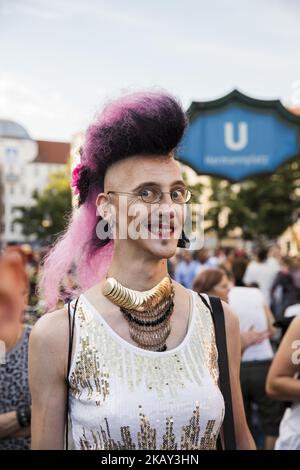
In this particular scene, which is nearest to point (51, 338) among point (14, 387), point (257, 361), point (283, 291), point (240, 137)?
point (14, 387)

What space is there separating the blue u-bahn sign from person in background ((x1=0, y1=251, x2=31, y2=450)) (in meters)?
5.68

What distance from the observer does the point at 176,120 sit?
181 cm

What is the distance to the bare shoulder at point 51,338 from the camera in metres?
1.68

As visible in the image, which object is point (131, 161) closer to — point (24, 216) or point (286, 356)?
point (286, 356)

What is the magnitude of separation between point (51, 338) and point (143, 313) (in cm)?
26

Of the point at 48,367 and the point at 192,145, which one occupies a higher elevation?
the point at 192,145

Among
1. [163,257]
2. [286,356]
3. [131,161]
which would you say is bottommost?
[286,356]

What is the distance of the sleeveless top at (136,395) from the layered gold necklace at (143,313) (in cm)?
3

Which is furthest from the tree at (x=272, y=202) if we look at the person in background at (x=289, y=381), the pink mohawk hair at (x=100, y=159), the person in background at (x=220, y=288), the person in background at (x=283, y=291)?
the pink mohawk hair at (x=100, y=159)

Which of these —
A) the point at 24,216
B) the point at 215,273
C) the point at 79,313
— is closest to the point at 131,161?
the point at 79,313

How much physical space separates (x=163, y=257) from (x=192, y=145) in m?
6.91

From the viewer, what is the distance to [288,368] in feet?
9.18

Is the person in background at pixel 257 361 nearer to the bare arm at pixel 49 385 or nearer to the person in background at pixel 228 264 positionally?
the person in background at pixel 228 264

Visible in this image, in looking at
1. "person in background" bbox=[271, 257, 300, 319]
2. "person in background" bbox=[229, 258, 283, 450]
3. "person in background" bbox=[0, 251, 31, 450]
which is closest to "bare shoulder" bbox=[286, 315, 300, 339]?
"person in background" bbox=[0, 251, 31, 450]
